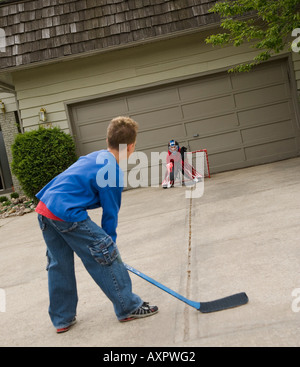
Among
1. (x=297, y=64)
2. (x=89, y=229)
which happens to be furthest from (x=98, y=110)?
(x=89, y=229)

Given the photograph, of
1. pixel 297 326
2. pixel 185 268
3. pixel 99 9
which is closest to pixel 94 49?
pixel 99 9

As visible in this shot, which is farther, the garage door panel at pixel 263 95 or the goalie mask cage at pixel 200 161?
the garage door panel at pixel 263 95

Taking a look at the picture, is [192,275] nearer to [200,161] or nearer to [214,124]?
[200,161]

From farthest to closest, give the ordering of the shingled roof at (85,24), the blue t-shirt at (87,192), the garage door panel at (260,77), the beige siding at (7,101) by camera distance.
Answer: the beige siding at (7,101), the garage door panel at (260,77), the shingled roof at (85,24), the blue t-shirt at (87,192)

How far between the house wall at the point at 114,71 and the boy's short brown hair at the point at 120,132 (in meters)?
7.17

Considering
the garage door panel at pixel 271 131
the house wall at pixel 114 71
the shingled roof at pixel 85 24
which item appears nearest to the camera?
the shingled roof at pixel 85 24

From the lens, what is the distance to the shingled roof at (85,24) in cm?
914

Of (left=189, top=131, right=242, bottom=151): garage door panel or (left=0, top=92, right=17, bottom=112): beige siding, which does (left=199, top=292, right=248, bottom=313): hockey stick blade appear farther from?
(left=0, top=92, right=17, bottom=112): beige siding

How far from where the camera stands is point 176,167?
9078 millimetres

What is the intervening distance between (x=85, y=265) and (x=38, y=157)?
678 centimetres

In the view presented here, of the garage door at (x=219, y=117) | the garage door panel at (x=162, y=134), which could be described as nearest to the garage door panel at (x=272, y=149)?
the garage door at (x=219, y=117)

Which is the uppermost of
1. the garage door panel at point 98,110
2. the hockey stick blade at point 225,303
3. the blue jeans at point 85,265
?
the garage door panel at point 98,110

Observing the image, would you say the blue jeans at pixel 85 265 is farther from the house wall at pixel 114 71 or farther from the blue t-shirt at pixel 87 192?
the house wall at pixel 114 71
